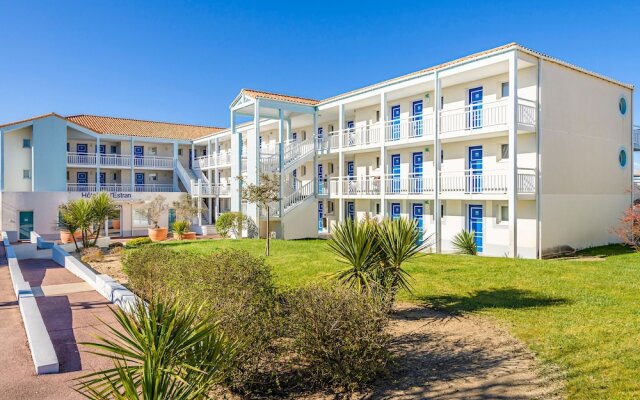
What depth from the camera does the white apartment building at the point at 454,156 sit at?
18234mm

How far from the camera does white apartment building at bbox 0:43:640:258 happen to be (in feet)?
59.8

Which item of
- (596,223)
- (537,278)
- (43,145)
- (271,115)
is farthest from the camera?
(43,145)

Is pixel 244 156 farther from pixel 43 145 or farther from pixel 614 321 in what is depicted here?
pixel 614 321

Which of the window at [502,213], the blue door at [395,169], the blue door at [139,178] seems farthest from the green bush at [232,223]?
the blue door at [139,178]

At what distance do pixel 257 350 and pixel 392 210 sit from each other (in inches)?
799

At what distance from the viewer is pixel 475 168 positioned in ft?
67.6

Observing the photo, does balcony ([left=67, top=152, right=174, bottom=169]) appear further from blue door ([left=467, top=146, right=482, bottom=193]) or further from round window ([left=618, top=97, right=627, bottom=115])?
round window ([left=618, top=97, right=627, bottom=115])

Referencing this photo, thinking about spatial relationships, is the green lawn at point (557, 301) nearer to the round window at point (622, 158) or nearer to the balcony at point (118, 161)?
the round window at point (622, 158)

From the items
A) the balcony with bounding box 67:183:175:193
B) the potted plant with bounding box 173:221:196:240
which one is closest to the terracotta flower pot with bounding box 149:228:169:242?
the potted plant with bounding box 173:221:196:240

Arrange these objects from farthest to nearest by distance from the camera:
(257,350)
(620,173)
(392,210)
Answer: (392,210)
(620,173)
(257,350)

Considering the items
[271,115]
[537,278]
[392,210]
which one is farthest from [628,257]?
[271,115]

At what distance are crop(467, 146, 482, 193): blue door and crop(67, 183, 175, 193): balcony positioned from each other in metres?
Answer: 27.3

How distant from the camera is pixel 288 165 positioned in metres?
25.9

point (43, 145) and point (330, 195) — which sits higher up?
point (43, 145)
